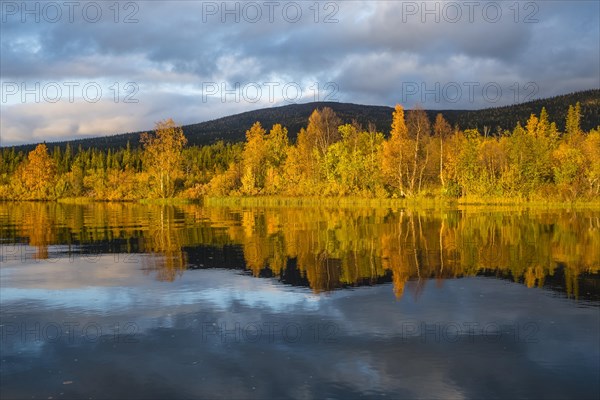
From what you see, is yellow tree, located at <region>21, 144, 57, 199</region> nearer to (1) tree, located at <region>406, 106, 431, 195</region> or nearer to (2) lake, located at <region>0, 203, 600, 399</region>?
(1) tree, located at <region>406, 106, 431, 195</region>

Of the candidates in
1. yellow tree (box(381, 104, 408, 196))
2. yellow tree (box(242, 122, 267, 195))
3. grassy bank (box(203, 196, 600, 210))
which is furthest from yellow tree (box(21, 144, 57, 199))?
yellow tree (box(381, 104, 408, 196))

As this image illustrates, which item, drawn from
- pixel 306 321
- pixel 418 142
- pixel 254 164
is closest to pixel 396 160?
pixel 418 142

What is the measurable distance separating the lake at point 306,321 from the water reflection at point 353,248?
201 mm

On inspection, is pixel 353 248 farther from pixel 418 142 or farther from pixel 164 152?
pixel 164 152

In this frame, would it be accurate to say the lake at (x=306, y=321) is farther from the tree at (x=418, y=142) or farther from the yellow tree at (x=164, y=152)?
the yellow tree at (x=164, y=152)

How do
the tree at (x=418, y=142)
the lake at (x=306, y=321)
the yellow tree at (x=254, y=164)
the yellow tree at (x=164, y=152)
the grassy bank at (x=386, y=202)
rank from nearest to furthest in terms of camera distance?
the lake at (x=306, y=321) < the grassy bank at (x=386, y=202) < the tree at (x=418, y=142) < the yellow tree at (x=254, y=164) < the yellow tree at (x=164, y=152)

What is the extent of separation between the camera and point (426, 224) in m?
43.1

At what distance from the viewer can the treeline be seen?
6812 centimetres

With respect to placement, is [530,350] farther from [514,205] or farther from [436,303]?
[514,205]

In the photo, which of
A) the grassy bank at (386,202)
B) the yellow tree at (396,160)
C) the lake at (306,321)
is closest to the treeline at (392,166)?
the yellow tree at (396,160)

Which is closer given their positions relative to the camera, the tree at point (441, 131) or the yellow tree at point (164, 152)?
the tree at point (441, 131)

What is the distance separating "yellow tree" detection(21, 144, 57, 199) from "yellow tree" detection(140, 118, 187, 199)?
40.8 meters

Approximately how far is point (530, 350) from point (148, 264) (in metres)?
17.8

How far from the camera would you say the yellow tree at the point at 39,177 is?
126 m
